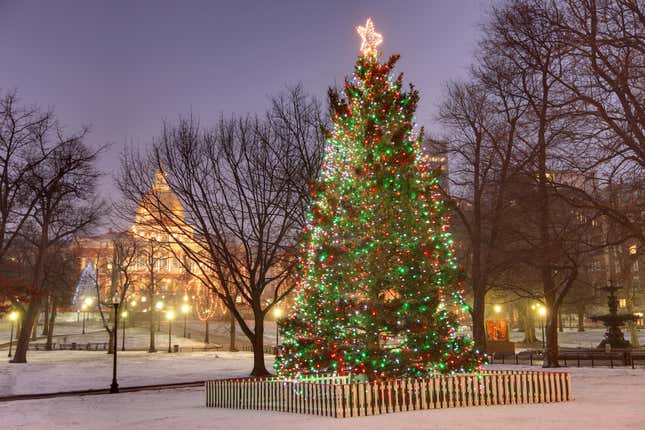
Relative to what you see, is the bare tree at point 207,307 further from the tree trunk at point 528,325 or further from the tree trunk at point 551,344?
the tree trunk at point 551,344

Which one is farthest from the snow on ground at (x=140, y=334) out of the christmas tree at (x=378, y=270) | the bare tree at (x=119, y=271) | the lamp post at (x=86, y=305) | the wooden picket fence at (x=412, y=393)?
the wooden picket fence at (x=412, y=393)

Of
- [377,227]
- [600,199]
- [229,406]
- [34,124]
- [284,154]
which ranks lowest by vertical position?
[229,406]

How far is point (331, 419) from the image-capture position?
13477 mm

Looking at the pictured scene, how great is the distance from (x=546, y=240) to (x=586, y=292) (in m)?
34.2

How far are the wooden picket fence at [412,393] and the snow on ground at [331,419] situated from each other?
47 cm

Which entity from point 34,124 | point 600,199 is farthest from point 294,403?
point 34,124

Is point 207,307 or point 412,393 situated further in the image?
point 207,307

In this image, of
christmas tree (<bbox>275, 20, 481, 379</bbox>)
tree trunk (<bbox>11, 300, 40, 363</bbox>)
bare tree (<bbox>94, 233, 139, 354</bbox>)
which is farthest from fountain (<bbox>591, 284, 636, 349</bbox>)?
tree trunk (<bbox>11, 300, 40, 363</bbox>)

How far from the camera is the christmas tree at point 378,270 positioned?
→ 15695 mm

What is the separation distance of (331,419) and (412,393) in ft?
7.61

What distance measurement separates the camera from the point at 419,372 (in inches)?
620

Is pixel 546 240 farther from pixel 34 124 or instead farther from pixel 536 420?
pixel 34 124

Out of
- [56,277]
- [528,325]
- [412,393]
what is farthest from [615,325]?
[56,277]

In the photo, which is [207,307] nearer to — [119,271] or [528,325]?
[119,271]
